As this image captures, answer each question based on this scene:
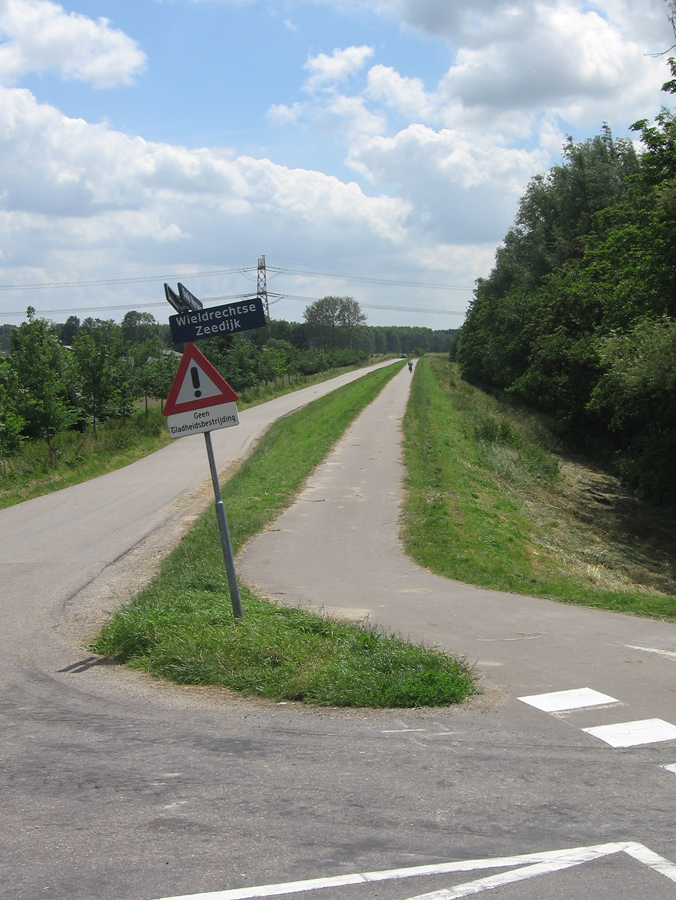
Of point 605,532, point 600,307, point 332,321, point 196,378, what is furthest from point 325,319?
point 196,378

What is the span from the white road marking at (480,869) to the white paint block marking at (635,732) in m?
1.43

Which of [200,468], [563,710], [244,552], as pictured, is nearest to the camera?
[563,710]

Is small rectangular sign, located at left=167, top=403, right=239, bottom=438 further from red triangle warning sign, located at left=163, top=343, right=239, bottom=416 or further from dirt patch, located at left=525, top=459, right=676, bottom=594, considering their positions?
dirt patch, located at left=525, top=459, right=676, bottom=594

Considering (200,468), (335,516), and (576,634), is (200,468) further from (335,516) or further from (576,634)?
(576,634)

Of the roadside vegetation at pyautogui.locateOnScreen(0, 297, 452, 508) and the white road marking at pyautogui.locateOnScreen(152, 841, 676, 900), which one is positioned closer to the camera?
the white road marking at pyautogui.locateOnScreen(152, 841, 676, 900)

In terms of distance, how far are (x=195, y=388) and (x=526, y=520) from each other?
43.0ft

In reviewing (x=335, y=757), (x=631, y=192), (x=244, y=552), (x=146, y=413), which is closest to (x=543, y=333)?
(x=631, y=192)

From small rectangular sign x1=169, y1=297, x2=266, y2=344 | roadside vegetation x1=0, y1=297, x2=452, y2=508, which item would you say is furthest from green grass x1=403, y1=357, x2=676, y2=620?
roadside vegetation x1=0, y1=297, x2=452, y2=508

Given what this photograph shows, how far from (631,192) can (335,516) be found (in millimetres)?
20637

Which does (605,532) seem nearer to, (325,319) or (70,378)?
(70,378)

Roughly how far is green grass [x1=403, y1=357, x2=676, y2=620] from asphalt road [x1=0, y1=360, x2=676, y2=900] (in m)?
1.99

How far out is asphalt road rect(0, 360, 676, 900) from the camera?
360cm

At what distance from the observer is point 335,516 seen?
625 inches

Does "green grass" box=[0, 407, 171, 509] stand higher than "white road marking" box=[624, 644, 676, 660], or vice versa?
"green grass" box=[0, 407, 171, 509]
